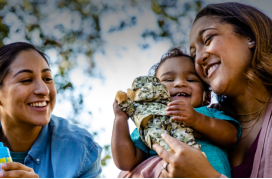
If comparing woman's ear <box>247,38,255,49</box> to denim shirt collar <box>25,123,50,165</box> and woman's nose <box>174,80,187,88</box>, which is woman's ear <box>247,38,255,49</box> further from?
denim shirt collar <box>25,123,50,165</box>

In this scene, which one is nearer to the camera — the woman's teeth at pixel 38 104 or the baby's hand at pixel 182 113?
the baby's hand at pixel 182 113

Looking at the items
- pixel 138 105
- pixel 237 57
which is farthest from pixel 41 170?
pixel 237 57

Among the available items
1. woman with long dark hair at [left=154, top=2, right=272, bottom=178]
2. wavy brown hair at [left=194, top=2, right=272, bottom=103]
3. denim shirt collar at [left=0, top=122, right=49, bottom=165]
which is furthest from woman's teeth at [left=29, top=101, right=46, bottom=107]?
wavy brown hair at [left=194, top=2, right=272, bottom=103]

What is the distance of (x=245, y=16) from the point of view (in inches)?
71.8

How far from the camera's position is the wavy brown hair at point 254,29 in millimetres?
1730

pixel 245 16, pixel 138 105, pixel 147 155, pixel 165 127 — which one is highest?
pixel 245 16

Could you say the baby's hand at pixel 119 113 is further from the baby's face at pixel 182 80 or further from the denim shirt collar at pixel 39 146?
the denim shirt collar at pixel 39 146

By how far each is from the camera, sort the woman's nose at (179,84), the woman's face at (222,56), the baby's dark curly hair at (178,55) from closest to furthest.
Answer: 1. the woman's face at (222,56)
2. the woman's nose at (179,84)
3. the baby's dark curly hair at (178,55)

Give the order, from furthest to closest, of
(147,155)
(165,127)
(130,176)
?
(147,155)
(130,176)
(165,127)

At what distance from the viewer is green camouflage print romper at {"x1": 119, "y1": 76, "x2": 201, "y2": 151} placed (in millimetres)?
1525

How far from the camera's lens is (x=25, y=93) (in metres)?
2.10

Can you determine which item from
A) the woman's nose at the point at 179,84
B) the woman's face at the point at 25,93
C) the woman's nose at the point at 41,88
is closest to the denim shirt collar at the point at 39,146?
the woman's face at the point at 25,93

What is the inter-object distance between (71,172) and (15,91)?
2.15 feet

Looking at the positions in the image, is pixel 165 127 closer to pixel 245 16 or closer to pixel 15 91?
pixel 245 16
